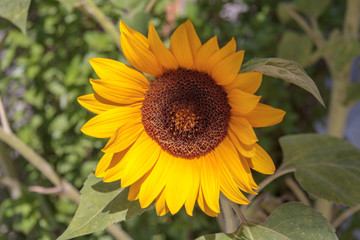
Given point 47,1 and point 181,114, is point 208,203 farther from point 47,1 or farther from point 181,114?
point 47,1

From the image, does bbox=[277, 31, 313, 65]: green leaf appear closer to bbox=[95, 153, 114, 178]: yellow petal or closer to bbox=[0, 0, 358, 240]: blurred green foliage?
bbox=[0, 0, 358, 240]: blurred green foliage

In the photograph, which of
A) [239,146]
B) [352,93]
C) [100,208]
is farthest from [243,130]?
[352,93]

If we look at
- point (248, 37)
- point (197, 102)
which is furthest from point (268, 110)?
point (248, 37)

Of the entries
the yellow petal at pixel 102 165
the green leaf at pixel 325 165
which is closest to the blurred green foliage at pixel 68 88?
the green leaf at pixel 325 165

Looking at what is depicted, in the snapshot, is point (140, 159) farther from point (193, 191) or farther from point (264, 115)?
point (264, 115)

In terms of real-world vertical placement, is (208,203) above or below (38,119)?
above
